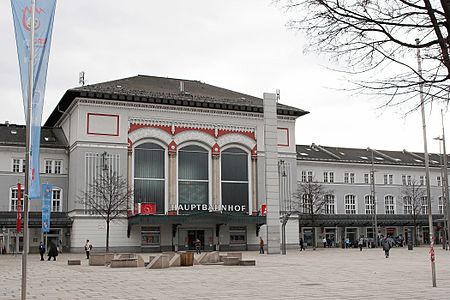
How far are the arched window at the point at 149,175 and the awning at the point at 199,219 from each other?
282 cm

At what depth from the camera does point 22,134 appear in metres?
61.2

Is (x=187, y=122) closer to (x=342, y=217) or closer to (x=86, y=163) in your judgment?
(x=86, y=163)

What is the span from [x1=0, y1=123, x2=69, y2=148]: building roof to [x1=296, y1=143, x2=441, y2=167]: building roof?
28875 millimetres

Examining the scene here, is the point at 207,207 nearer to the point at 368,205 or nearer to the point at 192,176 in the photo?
the point at 192,176

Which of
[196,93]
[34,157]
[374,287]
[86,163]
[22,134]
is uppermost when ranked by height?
[196,93]

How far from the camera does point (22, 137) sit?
197ft

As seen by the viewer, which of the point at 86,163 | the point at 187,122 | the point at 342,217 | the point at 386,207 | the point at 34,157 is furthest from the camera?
the point at 386,207

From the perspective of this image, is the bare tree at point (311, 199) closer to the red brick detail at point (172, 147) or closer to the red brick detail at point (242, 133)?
the red brick detail at point (242, 133)

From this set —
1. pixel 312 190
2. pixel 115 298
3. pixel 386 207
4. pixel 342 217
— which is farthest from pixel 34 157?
pixel 386 207

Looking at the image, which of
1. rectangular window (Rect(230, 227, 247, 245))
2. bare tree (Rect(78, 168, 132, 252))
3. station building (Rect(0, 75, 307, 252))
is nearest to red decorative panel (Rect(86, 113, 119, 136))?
station building (Rect(0, 75, 307, 252))

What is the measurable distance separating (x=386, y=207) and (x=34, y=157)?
69.2m

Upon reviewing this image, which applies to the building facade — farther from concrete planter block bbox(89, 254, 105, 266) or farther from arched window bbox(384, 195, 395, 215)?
concrete planter block bbox(89, 254, 105, 266)

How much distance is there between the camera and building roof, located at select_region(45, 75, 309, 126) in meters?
57.3

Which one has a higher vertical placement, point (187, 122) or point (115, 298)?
point (187, 122)
